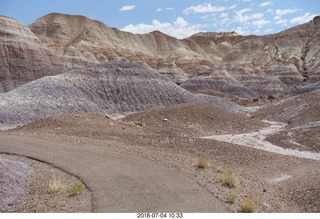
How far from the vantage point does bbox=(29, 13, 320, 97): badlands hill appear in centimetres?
10931

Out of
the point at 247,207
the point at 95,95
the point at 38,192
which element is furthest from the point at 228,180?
the point at 95,95

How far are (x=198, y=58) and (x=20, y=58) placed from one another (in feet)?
351

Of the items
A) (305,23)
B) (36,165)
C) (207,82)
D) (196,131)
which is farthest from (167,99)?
(305,23)

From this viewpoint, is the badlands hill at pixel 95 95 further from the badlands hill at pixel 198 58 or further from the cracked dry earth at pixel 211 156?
the badlands hill at pixel 198 58

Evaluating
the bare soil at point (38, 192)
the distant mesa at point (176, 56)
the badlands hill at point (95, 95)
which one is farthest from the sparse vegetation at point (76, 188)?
the distant mesa at point (176, 56)

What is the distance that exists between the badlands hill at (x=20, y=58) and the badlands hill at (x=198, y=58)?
3098 cm

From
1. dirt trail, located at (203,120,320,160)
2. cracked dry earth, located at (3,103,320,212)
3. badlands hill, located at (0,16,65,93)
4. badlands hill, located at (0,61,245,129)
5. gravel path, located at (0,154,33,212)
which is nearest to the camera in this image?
gravel path, located at (0,154,33,212)

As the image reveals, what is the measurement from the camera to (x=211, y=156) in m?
20.4

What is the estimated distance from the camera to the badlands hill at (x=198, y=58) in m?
109

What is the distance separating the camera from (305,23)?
171875 millimetres

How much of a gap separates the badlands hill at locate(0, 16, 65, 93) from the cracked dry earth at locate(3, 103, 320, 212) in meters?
27.7

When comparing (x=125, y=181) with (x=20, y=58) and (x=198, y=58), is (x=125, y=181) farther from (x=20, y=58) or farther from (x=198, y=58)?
(x=198, y=58)
